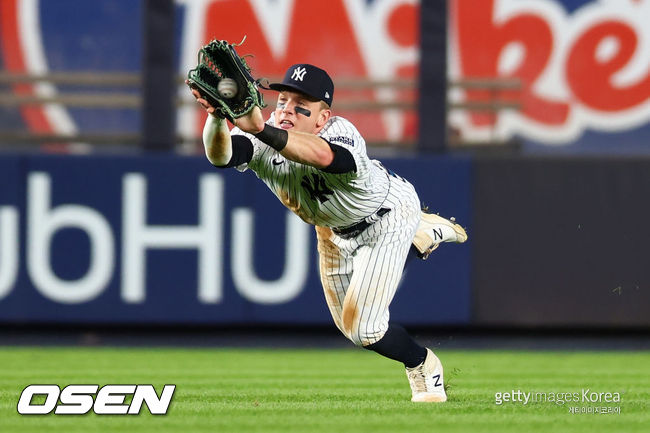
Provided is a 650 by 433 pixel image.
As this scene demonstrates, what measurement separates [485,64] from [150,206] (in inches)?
135

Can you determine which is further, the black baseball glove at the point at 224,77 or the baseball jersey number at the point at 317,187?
the baseball jersey number at the point at 317,187

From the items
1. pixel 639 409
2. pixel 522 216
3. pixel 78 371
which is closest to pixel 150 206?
pixel 78 371

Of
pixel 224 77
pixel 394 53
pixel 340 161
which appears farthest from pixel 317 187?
pixel 394 53

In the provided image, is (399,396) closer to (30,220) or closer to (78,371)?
(78,371)

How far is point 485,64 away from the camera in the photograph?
1159 cm

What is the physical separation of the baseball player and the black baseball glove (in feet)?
0.84

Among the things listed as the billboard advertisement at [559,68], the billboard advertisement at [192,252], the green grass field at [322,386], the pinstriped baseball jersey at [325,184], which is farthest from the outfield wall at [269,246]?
the pinstriped baseball jersey at [325,184]

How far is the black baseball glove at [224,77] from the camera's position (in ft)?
17.3

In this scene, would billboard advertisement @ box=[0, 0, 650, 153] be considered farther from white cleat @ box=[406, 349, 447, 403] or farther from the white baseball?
the white baseball

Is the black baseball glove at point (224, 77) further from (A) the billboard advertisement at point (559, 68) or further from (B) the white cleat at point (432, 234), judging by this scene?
(A) the billboard advertisement at point (559, 68)

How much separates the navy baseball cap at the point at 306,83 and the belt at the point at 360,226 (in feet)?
2.19

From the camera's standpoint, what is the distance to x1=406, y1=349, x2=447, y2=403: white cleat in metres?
6.42

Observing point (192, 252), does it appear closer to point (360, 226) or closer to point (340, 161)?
point (360, 226)

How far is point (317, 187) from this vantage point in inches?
241
